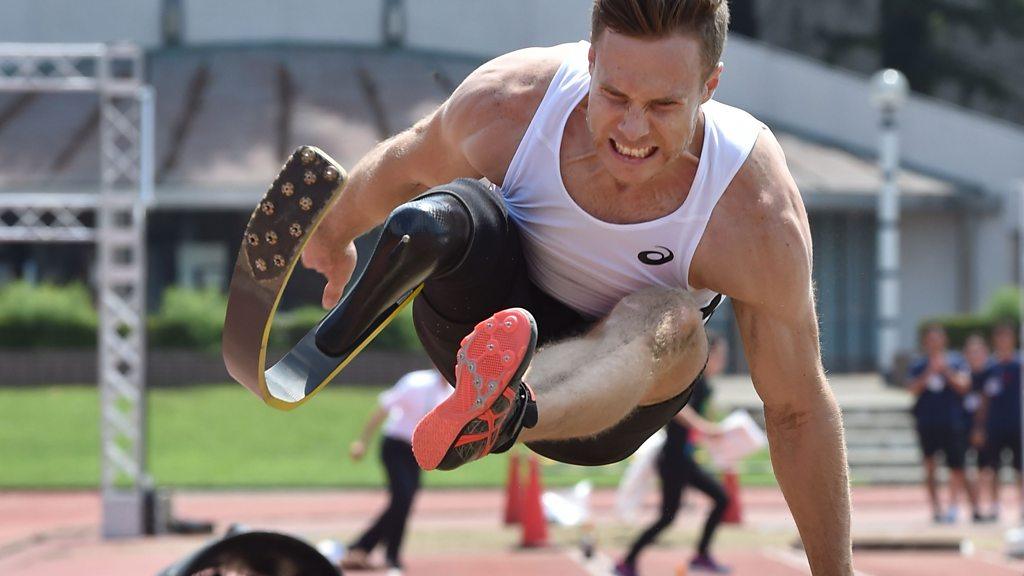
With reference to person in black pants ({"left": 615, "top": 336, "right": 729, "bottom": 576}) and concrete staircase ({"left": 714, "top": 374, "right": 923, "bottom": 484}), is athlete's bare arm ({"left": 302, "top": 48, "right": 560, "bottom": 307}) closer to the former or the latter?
person in black pants ({"left": 615, "top": 336, "right": 729, "bottom": 576})

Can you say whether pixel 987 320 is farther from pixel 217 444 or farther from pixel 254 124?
pixel 254 124

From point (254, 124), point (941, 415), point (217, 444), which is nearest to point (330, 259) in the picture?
point (941, 415)

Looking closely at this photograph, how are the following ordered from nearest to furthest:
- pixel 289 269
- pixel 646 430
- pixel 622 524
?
pixel 289 269, pixel 646 430, pixel 622 524

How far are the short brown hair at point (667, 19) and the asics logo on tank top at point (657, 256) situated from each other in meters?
0.52

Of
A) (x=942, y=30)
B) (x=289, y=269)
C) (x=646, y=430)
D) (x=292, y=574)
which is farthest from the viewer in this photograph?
(x=942, y=30)

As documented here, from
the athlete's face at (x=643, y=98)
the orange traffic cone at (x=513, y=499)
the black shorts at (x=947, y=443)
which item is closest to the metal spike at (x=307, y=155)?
the athlete's face at (x=643, y=98)

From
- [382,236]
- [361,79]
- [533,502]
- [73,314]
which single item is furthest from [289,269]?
[361,79]

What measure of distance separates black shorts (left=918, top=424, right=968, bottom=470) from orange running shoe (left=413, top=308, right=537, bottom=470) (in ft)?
40.5

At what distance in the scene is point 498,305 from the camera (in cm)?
409

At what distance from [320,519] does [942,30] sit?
72.8 feet

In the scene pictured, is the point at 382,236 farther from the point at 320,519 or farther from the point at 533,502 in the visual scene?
the point at 320,519

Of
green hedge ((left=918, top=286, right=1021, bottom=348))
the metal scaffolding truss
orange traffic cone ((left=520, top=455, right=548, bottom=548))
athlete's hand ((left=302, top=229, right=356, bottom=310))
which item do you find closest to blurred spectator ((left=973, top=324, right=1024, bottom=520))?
orange traffic cone ((left=520, top=455, right=548, bottom=548))

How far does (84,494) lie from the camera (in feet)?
57.7

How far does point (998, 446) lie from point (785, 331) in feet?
38.6
